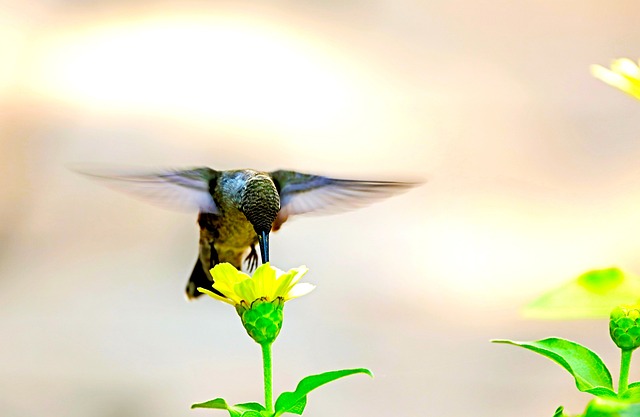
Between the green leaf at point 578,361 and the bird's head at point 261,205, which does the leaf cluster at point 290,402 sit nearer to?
the green leaf at point 578,361

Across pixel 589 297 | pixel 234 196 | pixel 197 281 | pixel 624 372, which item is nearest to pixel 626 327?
pixel 624 372

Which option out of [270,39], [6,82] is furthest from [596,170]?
[6,82]

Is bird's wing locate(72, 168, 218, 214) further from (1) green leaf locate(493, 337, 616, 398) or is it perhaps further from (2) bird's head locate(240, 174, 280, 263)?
(1) green leaf locate(493, 337, 616, 398)

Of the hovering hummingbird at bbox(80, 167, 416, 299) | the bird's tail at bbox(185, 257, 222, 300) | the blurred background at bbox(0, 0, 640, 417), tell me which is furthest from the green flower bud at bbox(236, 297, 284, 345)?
the blurred background at bbox(0, 0, 640, 417)

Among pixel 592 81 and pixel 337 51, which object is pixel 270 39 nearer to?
pixel 337 51

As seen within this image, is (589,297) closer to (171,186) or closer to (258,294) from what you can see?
(258,294)

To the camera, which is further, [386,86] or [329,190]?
[386,86]
